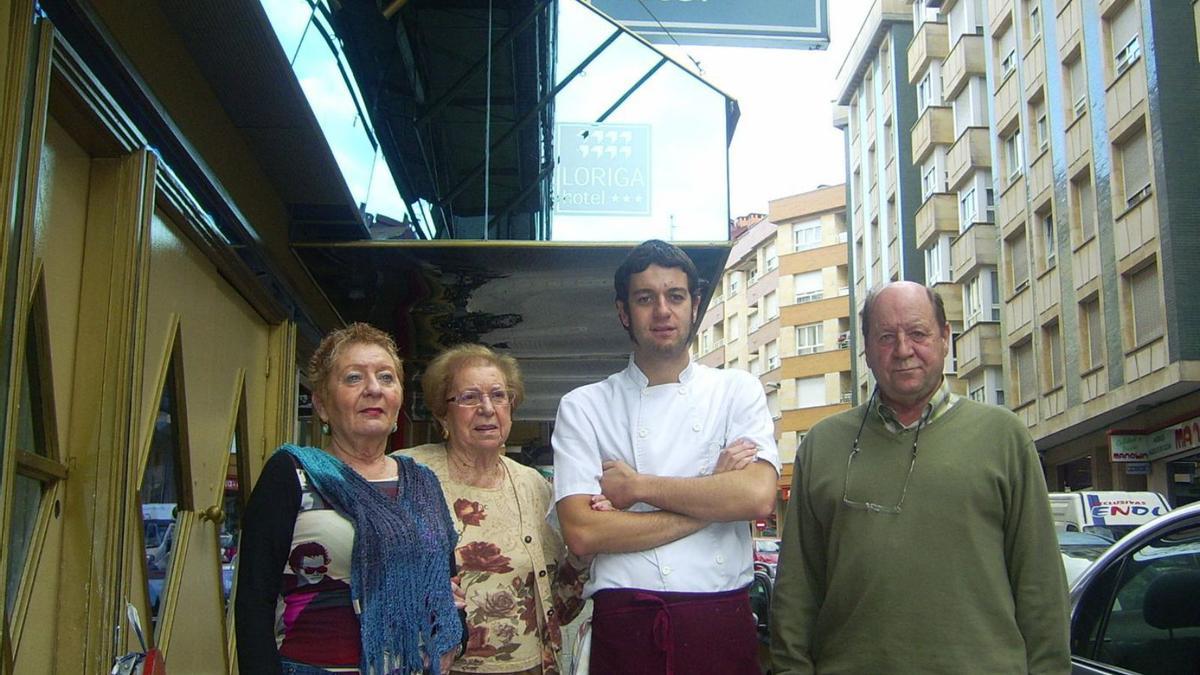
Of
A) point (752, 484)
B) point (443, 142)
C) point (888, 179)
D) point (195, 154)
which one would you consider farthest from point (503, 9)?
point (888, 179)

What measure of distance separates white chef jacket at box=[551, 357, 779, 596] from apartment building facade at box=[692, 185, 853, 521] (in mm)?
55852

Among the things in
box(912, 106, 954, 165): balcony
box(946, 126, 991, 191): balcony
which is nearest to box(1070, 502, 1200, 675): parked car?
box(946, 126, 991, 191): balcony

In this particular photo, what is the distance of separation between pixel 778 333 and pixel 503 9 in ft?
191

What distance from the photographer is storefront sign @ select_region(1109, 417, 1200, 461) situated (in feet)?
82.9

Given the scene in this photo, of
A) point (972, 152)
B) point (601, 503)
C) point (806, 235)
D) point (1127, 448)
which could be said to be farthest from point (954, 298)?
point (601, 503)

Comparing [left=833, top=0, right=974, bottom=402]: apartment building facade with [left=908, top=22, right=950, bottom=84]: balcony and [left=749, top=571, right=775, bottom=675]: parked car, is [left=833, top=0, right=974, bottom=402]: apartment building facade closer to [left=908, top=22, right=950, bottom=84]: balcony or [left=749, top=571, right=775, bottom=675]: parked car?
[left=908, top=22, right=950, bottom=84]: balcony

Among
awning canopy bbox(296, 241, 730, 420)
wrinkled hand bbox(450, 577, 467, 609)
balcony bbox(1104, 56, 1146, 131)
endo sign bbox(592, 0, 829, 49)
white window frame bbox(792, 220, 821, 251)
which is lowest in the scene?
wrinkled hand bbox(450, 577, 467, 609)

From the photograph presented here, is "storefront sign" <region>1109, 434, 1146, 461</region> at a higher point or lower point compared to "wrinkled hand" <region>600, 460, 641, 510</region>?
higher

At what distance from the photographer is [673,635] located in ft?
10.5

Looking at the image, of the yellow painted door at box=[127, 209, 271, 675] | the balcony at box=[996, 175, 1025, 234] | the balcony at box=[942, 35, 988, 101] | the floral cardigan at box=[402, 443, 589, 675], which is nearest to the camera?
the floral cardigan at box=[402, 443, 589, 675]

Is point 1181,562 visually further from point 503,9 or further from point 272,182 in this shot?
point 503,9

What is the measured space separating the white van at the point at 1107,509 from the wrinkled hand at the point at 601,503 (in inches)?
301

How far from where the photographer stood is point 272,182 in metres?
6.65

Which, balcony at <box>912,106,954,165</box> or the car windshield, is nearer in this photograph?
the car windshield
